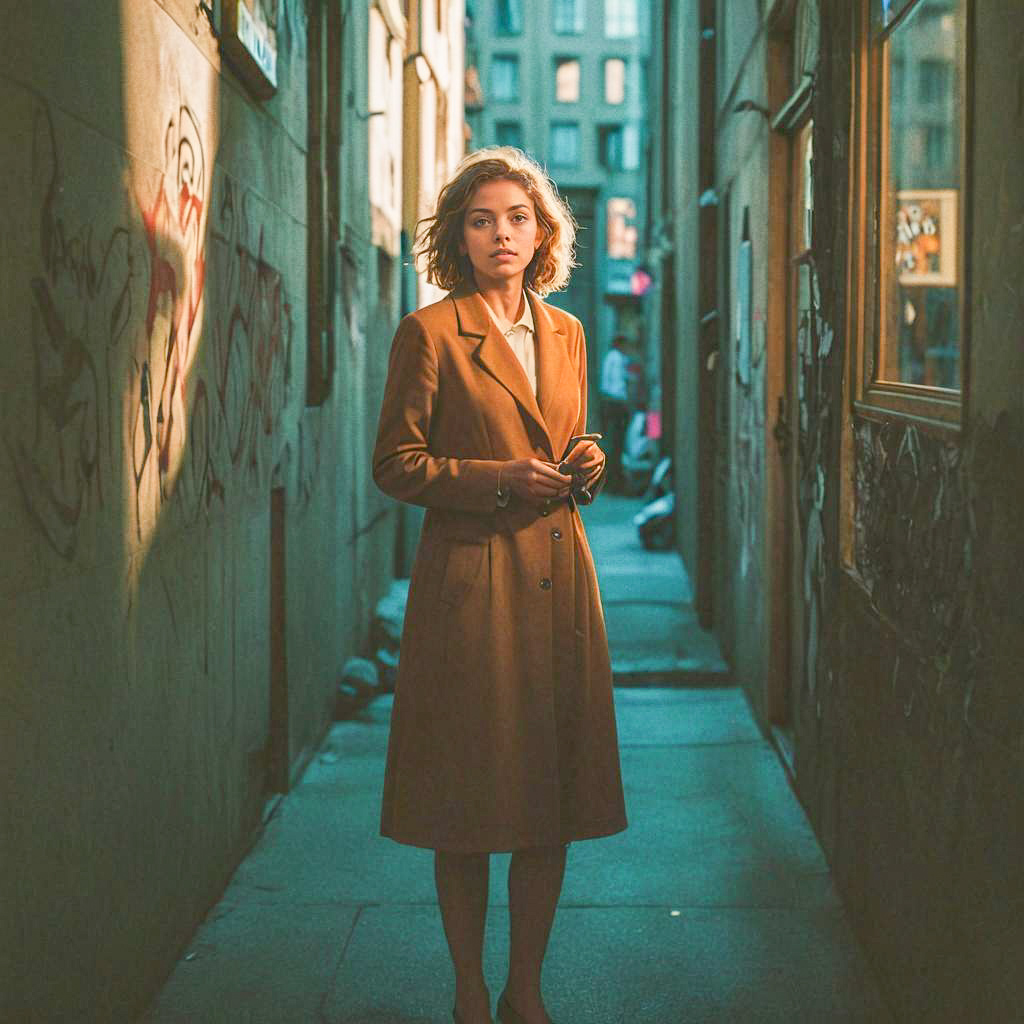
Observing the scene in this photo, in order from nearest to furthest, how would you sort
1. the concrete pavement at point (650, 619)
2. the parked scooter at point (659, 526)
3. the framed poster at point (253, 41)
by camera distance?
the framed poster at point (253, 41), the concrete pavement at point (650, 619), the parked scooter at point (659, 526)

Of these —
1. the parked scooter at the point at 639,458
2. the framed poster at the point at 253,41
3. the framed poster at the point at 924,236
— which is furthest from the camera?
the parked scooter at the point at 639,458

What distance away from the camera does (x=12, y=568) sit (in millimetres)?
2830

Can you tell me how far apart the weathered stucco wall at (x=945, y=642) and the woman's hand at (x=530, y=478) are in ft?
2.83

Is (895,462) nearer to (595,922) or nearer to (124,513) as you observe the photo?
(595,922)

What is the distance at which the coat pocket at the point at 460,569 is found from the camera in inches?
142

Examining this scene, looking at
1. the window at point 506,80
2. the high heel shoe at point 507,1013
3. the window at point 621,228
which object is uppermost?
the window at point 506,80

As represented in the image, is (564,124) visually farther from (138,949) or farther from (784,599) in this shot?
(138,949)

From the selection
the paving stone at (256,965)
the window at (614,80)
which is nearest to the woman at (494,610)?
the paving stone at (256,965)

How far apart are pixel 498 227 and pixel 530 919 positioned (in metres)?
1.63

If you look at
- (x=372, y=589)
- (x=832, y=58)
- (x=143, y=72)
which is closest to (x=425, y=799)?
(x=143, y=72)

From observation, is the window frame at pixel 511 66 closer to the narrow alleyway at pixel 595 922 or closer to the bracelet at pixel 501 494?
the narrow alleyway at pixel 595 922

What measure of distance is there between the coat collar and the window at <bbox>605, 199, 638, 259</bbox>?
43.5 meters

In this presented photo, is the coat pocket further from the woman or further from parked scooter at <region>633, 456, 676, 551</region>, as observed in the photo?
parked scooter at <region>633, 456, 676, 551</region>

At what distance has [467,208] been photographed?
368 cm
